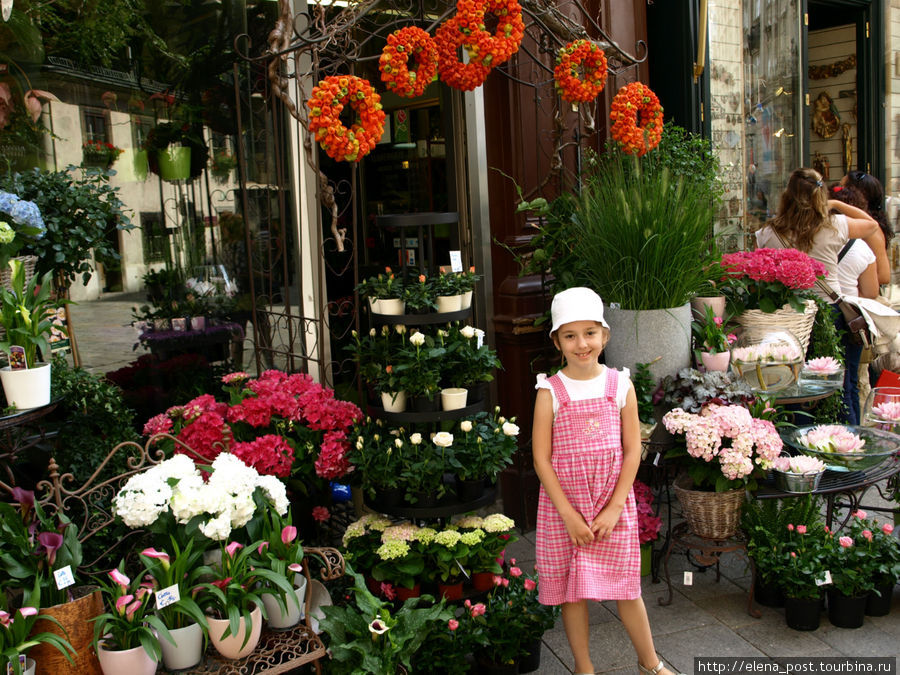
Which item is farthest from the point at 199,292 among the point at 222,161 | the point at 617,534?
the point at 617,534

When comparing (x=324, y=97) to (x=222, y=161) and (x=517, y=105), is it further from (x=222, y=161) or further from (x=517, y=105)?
(x=517, y=105)

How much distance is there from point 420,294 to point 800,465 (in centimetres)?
176

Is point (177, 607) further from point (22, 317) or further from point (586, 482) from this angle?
point (586, 482)

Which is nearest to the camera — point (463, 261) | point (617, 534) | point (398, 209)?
point (617, 534)

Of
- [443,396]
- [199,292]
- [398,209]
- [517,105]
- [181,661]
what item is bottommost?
[181,661]

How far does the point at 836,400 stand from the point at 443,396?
9.81ft

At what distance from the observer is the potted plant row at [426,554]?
131 inches

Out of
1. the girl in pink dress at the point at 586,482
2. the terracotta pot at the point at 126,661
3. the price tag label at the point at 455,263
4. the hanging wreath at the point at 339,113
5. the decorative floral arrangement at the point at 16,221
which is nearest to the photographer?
the terracotta pot at the point at 126,661

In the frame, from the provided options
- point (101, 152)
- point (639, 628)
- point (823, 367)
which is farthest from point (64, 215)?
point (823, 367)

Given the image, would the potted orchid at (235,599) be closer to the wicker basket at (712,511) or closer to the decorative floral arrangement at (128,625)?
the decorative floral arrangement at (128,625)

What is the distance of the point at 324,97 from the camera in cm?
321

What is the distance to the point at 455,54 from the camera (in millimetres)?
3604

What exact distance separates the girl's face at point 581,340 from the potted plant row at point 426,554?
0.84m

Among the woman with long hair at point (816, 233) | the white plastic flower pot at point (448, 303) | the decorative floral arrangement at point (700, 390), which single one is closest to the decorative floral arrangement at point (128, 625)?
the white plastic flower pot at point (448, 303)
